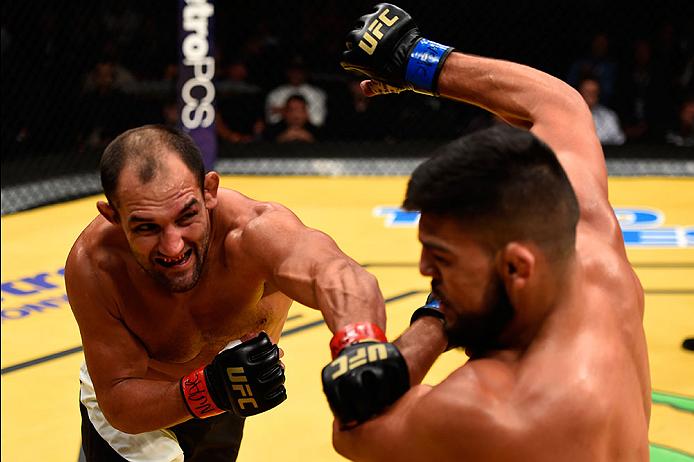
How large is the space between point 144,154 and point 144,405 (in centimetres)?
57

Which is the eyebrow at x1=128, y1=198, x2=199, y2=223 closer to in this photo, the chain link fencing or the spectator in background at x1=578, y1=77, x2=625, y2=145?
the chain link fencing

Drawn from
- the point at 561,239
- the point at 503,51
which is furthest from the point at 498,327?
the point at 503,51

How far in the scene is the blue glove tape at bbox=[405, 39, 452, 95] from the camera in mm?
2404

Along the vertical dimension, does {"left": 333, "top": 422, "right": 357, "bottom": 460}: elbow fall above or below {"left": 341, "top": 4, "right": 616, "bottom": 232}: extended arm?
below

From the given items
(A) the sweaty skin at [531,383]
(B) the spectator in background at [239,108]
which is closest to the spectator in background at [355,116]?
(B) the spectator in background at [239,108]

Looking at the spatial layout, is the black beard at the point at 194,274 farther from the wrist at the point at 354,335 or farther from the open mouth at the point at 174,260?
the wrist at the point at 354,335

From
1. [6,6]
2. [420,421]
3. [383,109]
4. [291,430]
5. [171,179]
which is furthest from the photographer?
[383,109]

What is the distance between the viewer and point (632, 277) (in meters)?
1.90

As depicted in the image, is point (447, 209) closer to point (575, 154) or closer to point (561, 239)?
point (561, 239)

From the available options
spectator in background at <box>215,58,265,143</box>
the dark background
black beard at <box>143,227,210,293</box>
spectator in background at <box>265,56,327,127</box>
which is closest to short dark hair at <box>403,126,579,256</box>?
black beard at <box>143,227,210,293</box>

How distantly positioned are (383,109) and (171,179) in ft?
18.9

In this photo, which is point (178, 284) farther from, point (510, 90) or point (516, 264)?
point (516, 264)

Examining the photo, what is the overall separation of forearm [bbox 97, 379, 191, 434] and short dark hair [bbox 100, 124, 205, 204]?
1.43ft

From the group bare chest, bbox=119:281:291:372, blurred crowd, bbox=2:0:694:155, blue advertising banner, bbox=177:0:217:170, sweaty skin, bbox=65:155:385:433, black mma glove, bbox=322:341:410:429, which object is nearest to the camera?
black mma glove, bbox=322:341:410:429
